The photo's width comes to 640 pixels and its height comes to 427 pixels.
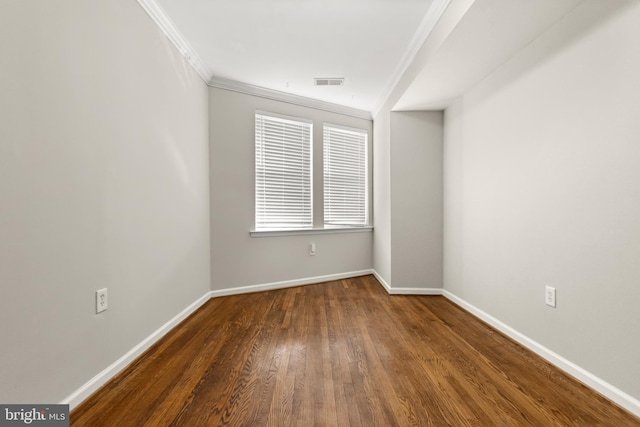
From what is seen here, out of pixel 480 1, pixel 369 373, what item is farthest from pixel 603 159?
pixel 369 373

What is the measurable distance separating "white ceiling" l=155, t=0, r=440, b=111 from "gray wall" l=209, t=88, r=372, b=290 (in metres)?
0.33

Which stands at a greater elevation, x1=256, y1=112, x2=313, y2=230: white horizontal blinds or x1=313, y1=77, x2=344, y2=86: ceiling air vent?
x1=313, y1=77, x2=344, y2=86: ceiling air vent

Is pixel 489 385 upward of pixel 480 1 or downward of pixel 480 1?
downward

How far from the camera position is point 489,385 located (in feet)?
4.58

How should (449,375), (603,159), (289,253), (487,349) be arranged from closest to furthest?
(603,159), (449,375), (487,349), (289,253)

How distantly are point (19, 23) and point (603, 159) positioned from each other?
2.82 metres

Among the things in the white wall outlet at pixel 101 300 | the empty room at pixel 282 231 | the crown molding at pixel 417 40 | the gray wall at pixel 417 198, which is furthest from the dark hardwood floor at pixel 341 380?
the crown molding at pixel 417 40

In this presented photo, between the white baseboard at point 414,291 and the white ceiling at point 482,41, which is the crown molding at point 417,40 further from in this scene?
the white baseboard at point 414,291

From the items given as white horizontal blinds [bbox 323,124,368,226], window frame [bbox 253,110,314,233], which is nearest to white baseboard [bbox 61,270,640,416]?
window frame [bbox 253,110,314,233]

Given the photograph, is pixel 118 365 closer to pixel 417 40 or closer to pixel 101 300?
pixel 101 300

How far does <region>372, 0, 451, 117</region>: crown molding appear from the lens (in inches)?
69.5

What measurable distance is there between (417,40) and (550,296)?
85.9 inches

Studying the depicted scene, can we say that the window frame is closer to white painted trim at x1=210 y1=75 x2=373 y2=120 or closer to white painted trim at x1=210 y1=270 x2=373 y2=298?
white painted trim at x1=210 y1=75 x2=373 y2=120

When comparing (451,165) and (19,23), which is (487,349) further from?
(19,23)
